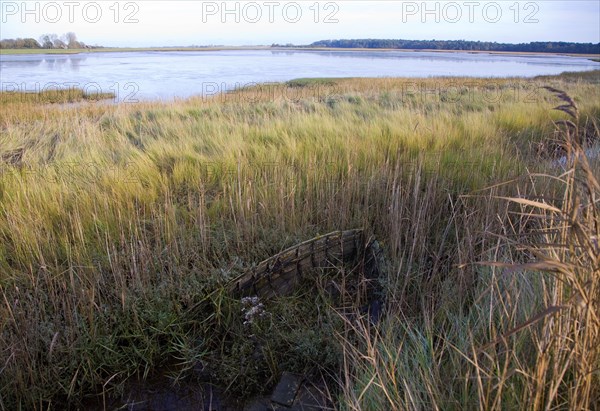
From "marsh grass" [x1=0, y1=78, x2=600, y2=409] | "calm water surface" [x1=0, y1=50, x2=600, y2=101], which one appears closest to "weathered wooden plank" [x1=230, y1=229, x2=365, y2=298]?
"marsh grass" [x1=0, y1=78, x2=600, y2=409]

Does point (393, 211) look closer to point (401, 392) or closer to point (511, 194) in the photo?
point (511, 194)

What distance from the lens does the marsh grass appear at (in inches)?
80.4

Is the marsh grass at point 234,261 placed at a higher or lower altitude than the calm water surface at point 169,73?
lower

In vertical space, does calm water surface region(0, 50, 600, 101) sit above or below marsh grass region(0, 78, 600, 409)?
above

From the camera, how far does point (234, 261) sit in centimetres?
301

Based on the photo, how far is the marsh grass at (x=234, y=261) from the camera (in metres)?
2.04

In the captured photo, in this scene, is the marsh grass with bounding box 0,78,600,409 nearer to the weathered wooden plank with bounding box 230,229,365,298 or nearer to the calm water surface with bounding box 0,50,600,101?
the weathered wooden plank with bounding box 230,229,365,298

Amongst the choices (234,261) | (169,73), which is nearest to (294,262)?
(234,261)

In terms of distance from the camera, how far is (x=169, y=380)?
2416mm

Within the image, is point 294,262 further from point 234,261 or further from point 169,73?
point 169,73

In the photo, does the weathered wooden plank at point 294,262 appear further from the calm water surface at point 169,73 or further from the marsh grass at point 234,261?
the calm water surface at point 169,73

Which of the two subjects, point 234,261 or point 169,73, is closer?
point 234,261

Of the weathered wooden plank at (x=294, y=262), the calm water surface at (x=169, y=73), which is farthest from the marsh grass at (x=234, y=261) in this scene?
the calm water surface at (x=169, y=73)

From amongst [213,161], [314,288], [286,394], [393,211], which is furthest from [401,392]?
[213,161]
